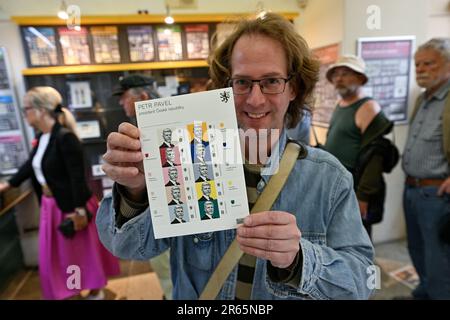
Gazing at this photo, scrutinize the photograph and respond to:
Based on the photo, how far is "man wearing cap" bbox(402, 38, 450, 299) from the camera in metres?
1.19

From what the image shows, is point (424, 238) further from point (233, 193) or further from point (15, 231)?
point (15, 231)

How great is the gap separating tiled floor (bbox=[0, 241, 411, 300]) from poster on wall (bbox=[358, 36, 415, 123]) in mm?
845

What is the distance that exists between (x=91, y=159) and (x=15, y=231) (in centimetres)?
171

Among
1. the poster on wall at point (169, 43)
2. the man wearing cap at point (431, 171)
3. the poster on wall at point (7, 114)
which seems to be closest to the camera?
the man wearing cap at point (431, 171)

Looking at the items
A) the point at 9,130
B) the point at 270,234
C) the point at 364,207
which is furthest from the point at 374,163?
the point at 9,130

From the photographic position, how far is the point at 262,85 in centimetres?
49

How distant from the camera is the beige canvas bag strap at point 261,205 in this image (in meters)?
0.52

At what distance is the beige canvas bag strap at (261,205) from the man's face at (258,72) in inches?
3.5

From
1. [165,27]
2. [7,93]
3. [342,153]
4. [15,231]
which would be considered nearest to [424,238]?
[342,153]

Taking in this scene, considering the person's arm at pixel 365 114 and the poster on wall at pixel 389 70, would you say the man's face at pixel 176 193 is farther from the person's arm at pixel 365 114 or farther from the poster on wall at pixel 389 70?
the person's arm at pixel 365 114

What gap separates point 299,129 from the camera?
2.30ft

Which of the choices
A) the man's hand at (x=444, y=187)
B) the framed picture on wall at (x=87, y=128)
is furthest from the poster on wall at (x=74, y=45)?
the man's hand at (x=444, y=187)

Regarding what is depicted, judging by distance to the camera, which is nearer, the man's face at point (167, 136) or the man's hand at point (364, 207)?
the man's face at point (167, 136)
